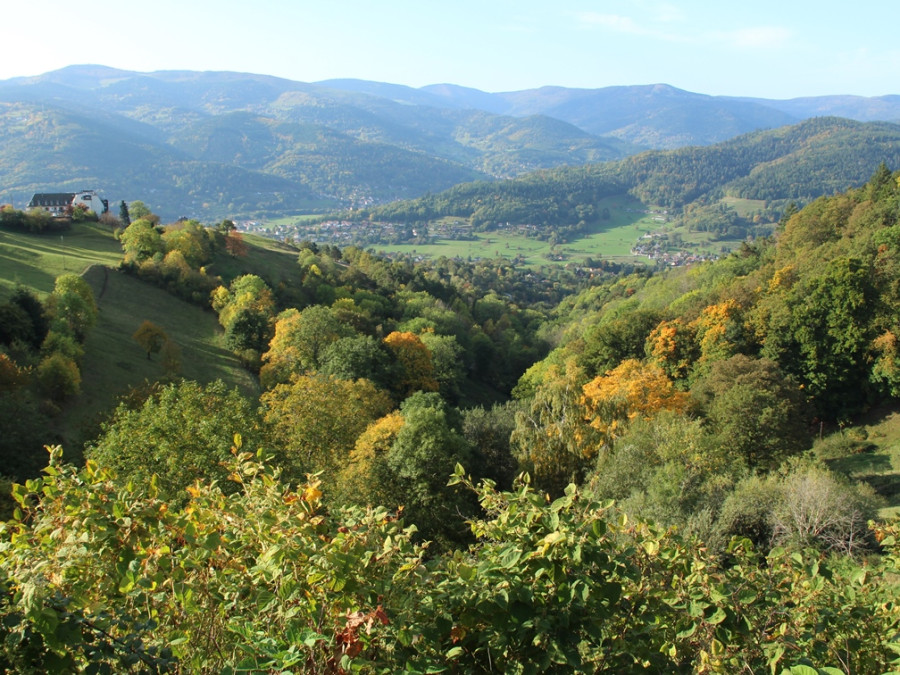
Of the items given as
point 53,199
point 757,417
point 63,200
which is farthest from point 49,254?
point 757,417

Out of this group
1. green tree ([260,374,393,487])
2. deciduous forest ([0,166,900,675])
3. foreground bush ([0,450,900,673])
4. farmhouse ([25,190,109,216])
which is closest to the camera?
foreground bush ([0,450,900,673])

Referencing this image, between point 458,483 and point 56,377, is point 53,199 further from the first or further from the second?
point 458,483

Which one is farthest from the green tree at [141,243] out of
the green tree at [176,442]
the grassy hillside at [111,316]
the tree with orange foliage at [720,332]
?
the tree with orange foliage at [720,332]

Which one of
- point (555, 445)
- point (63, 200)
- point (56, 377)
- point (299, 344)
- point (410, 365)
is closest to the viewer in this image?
point (555, 445)

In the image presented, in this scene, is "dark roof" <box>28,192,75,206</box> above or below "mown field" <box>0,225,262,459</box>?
above

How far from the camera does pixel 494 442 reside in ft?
87.7

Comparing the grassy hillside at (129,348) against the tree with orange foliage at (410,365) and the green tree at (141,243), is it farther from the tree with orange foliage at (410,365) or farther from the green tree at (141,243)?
the tree with orange foliage at (410,365)

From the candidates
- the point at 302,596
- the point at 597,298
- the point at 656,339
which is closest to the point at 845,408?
the point at 656,339

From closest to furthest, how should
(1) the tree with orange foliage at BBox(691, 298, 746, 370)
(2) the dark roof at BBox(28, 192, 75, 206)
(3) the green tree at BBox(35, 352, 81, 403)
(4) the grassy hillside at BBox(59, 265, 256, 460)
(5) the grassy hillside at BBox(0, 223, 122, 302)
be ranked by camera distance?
(3) the green tree at BBox(35, 352, 81, 403) → (4) the grassy hillside at BBox(59, 265, 256, 460) → (1) the tree with orange foliage at BBox(691, 298, 746, 370) → (5) the grassy hillside at BBox(0, 223, 122, 302) → (2) the dark roof at BBox(28, 192, 75, 206)

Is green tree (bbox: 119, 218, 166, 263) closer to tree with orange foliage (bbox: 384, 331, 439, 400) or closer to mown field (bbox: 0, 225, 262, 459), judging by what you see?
mown field (bbox: 0, 225, 262, 459)

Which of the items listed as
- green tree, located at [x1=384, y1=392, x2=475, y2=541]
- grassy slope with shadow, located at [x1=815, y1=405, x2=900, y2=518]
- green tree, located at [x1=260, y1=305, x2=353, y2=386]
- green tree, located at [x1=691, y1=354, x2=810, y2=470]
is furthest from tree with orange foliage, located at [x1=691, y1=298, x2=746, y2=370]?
green tree, located at [x1=260, y1=305, x2=353, y2=386]

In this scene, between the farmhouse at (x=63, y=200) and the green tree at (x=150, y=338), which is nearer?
the green tree at (x=150, y=338)

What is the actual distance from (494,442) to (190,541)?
23.4 m

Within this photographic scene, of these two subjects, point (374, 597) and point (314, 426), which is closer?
point (374, 597)
